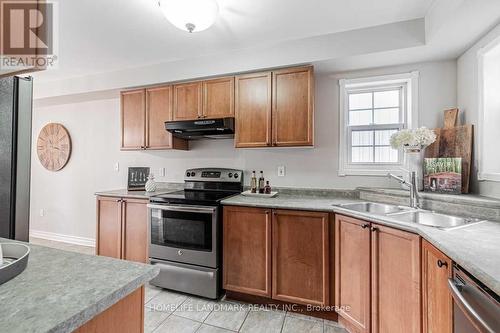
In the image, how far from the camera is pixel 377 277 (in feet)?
5.30

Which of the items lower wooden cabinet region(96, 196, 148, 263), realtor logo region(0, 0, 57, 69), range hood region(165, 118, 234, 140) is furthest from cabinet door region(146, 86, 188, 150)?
realtor logo region(0, 0, 57, 69)

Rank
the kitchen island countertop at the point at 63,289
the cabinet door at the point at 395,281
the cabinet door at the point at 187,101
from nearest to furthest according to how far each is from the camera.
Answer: the kitchen island countertop at the point at 63,289 < the cabinet door at the point at 395,281 < the cabinet door at the point at 187,101

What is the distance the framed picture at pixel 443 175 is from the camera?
1.93 meters

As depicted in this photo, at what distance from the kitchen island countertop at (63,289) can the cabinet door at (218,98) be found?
1963mm

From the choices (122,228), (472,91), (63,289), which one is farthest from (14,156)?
(472,91)

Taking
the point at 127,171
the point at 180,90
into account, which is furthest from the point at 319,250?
the point at 127,171

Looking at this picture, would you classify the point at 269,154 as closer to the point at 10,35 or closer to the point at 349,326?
the point at 349,326

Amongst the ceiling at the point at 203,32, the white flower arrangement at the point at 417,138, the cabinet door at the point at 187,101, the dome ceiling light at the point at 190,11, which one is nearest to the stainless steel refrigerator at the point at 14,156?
the dome ceiling light at the point at 190,11

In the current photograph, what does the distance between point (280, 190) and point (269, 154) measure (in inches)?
17.1

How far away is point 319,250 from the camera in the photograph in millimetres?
1963

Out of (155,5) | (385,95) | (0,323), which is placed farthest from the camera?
(385,95)

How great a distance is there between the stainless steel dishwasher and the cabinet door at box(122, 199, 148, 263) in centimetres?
256

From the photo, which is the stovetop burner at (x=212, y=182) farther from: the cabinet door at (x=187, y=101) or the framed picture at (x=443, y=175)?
the framed picture at (x=443, y=175)

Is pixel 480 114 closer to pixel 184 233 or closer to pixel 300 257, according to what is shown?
pixel 300 257
